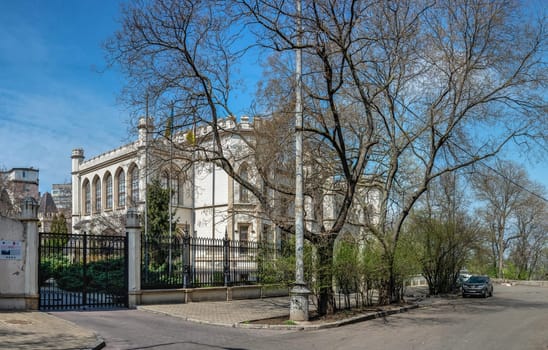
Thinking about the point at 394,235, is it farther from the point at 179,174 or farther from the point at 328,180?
the point at 179,174

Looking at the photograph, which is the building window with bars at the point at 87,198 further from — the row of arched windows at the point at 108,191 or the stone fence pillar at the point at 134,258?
the stone fence pillar at the point at 134,258

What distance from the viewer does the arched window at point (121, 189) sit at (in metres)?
51.7

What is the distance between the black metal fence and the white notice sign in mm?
4516

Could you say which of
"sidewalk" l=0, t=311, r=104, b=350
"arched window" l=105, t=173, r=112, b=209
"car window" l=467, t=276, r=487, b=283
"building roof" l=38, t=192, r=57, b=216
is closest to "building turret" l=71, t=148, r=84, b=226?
"arched window" l=105, t=173, r=112, b=209

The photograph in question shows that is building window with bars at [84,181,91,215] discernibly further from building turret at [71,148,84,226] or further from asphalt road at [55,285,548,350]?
asphalt road at [55,285,548,350]

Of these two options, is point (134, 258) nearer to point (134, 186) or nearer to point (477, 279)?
point (477, 279)

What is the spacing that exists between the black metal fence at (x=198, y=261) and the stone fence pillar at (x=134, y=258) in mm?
486

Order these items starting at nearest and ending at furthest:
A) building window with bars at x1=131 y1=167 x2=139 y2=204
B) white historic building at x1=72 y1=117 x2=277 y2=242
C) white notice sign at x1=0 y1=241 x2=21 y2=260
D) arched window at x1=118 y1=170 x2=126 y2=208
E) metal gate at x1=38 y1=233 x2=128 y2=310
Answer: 1. white notice sign at x1=0 y1=241 x2=21 y2=260
2. metal gate at x1=38 y1=233 x2=128 y2=310
3. white historic building at x1=72 y1=117 x2=277 y2=242
4. building window with bars at x1=131 y1=167 x2=139 y2=204
5. arched window at x1=118 y1=170 x2=126 y2=208

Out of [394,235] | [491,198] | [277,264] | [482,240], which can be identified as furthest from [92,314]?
[491,198]

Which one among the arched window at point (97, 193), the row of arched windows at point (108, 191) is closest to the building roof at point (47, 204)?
the row of arched windows at point (108, 191)

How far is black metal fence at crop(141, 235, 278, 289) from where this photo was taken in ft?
66.6

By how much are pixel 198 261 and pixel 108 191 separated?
117 feet

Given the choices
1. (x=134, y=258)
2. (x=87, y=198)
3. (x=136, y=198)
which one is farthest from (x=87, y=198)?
(x=134, y=258)

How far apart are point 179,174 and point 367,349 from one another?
10.4 metres
